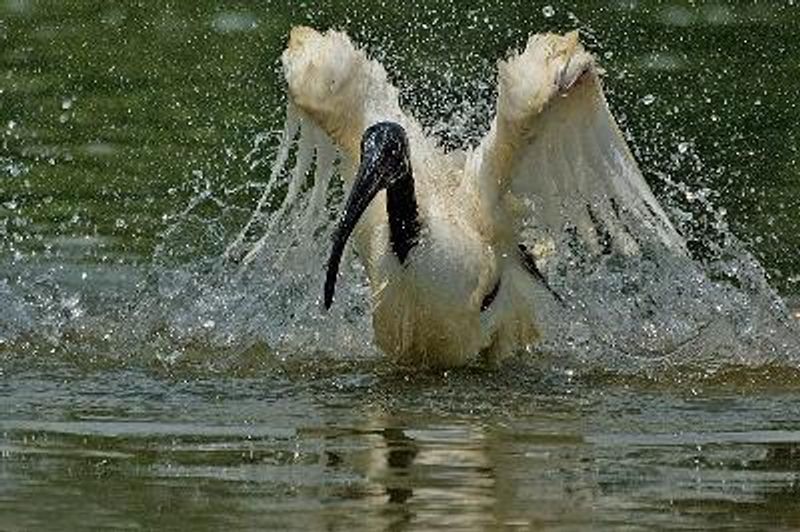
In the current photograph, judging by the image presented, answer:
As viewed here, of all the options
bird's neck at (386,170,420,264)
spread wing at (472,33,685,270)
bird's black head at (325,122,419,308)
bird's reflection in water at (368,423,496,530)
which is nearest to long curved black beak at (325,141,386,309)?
bird's black head at (325,122,419,308)

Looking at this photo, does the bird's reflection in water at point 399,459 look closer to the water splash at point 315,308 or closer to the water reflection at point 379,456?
the water reflection at point 379,456

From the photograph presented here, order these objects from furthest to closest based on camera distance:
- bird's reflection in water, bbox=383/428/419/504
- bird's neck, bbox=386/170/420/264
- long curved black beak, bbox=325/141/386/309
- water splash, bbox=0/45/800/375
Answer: water splash, bbox=0/45/800/375 < bird's neck, bbox=386/170/420/264 < long curved black beak, bbox=325/141/386/309 < bird's reflection in water, bbox=383/428/419/504

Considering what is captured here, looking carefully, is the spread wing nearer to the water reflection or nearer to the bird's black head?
the bird's black head

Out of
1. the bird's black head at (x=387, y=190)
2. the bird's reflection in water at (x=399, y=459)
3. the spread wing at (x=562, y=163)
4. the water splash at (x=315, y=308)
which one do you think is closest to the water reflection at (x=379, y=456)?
the bird's reflection in water at (x=399, y=459)

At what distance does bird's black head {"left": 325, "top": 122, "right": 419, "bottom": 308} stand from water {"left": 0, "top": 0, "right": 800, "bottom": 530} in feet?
1.63

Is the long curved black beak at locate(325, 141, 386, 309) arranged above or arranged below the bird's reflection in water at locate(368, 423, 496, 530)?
above

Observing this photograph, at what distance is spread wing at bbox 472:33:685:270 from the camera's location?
966 cm

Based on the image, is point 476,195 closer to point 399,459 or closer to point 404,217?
point 404,217

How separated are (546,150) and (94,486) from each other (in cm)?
343

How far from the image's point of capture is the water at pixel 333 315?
22.9 feet

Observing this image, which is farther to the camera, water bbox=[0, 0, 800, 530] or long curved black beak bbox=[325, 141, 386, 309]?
long curved black beak bbox=[325, 141, 386, 309]

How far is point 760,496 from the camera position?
690 cm

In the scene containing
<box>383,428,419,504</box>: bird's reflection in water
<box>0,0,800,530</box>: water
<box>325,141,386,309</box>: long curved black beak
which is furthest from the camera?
<box>325,141,386,309</box>: long curved black beak

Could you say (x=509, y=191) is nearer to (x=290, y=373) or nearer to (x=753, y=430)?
(x=290, y=373)
